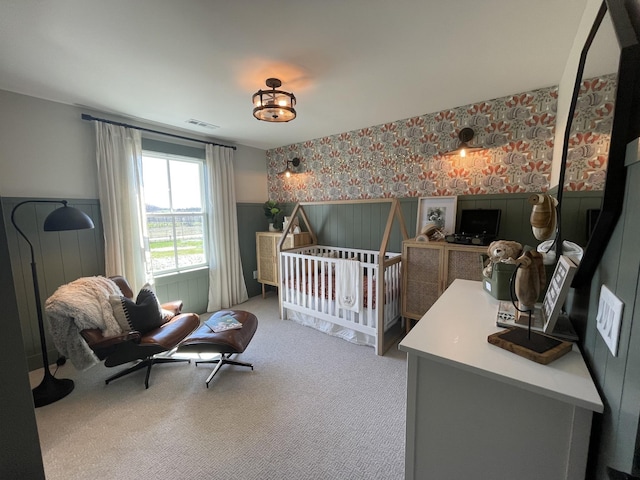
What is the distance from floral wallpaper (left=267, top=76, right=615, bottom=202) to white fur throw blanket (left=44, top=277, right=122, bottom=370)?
Result: 9.20ft

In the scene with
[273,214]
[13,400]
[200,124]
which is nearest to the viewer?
[13,400]

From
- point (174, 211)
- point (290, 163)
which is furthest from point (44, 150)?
point (290, 163)

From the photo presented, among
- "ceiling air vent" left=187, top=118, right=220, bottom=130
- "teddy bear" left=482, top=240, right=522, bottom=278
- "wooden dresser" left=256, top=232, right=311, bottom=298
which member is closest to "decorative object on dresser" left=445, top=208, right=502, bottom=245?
"teddy bear" left=482, top=240, right=522, bottom=278

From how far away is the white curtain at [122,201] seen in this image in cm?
272

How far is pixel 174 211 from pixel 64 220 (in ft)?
4.62

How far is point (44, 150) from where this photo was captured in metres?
2.42

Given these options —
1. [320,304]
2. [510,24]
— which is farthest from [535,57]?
[320,304]

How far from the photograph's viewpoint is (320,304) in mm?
2990

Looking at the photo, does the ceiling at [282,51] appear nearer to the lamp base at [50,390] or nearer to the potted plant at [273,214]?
the potted plant at [273,214]

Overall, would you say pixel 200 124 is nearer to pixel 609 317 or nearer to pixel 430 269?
pixel 430 269

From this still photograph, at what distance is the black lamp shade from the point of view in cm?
199

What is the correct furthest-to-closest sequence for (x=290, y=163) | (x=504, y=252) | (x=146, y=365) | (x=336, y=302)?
1. (x=290, y=163)
2. (x=336, y=302)
3. (x=146, y=365)
4. (x=504, y=252)

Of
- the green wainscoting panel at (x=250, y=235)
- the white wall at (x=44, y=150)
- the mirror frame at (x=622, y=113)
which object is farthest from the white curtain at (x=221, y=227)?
the mirror frame at (x=622, y=113)

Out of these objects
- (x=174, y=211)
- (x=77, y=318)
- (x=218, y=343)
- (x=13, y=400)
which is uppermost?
(x=174, y=211)
